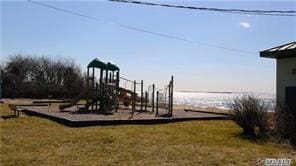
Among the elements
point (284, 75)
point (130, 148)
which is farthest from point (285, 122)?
point (130, 148)

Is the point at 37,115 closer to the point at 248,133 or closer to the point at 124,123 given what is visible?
the point at 124,123

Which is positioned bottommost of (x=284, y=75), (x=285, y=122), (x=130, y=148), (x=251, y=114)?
(x=130, y=148)

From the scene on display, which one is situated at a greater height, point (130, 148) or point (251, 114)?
point (251, 114)

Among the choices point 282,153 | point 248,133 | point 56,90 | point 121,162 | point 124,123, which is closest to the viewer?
point 121,162

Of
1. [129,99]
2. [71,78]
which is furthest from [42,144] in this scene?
[71,78]

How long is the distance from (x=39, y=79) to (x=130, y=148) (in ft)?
148

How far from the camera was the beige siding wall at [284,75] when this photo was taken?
12.3 m

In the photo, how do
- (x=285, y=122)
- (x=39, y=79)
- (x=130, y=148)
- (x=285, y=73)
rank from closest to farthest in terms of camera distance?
1. (x=130, y=148)
2. (x=285, y=122)
3. (x=285, y=73)
4. (x=39, y=79)

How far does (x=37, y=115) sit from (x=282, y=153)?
13144 mm

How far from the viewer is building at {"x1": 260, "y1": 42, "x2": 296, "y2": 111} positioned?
12078mm

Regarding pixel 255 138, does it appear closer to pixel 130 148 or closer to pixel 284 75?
pixel 284 75

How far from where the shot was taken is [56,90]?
46.1 meters

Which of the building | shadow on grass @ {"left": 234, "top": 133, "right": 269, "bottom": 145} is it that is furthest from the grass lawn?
the building

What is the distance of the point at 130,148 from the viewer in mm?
9109
